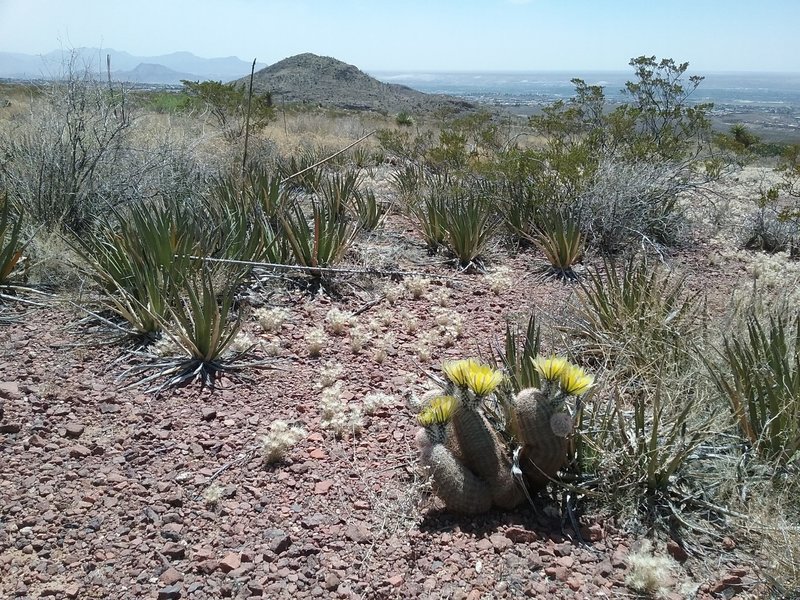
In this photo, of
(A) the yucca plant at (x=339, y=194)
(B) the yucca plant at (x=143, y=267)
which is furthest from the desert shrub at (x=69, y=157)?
(A) the yucca plant at (x=339, y=194)

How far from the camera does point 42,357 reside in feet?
13.8

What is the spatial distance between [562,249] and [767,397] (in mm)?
3611

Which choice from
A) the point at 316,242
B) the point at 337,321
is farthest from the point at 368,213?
the point at 337,321

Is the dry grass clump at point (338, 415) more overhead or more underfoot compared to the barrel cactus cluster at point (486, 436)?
more underfoot

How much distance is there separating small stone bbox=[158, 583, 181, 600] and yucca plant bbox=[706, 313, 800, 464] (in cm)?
250

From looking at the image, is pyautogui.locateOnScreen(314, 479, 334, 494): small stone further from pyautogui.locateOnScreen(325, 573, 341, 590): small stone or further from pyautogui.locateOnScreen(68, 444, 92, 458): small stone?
pyautogui.locateOnScreen(68, 444, 92, 458): small stone

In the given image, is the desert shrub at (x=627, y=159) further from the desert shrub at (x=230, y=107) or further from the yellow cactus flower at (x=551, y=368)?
the desert shrub at (x=230, y=107)

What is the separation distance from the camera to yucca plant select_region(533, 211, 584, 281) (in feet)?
21.8

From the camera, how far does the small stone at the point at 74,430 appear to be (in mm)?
3438

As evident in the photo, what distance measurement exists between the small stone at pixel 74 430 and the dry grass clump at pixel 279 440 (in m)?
0.98

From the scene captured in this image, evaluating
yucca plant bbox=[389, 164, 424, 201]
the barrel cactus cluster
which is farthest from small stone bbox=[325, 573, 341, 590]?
yucca plant bbox=[389, 164, 424, 201]

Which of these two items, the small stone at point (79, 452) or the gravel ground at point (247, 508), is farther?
the small stone at point (79, 452)

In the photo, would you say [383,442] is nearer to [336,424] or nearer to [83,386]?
[336,424]

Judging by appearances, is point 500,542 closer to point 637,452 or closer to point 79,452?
point 637,452
